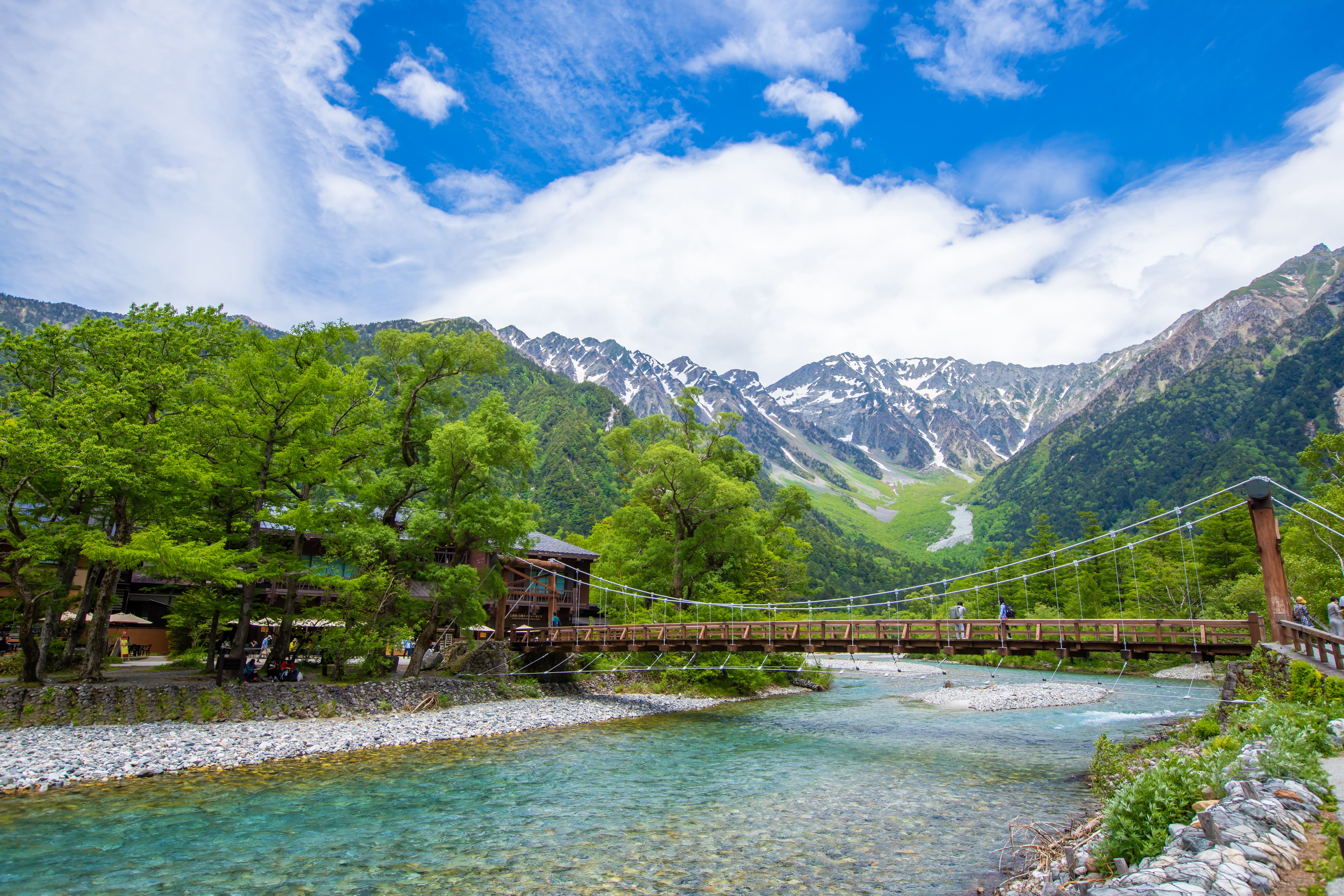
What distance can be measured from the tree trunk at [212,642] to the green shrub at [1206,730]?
2426cm

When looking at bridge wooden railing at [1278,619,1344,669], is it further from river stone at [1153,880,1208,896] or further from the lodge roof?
the lodge roof

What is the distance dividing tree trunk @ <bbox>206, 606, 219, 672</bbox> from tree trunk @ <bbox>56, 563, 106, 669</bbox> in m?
2.93

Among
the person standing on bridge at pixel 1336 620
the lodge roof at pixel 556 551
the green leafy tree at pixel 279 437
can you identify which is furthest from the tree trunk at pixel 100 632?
the person standing on bridge at pixel 1336 620

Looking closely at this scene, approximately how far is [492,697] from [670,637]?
21.6 feet

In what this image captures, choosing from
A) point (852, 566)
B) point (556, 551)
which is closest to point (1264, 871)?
point (556, 551)

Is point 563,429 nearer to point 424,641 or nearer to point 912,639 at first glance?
point 424,641

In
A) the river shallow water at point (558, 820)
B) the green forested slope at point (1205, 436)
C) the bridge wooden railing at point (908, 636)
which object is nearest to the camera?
the river shallow water at point (558, 820)

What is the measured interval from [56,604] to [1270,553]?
2768 cm

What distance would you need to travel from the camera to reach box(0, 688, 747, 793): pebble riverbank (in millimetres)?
12242

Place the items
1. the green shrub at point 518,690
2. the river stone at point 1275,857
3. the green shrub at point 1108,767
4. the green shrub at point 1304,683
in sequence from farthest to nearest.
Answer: the green shrub at point 518,690
the green shrub at point 1108,767
the green shrub at point 1304,683
the river stone at point 1275,857

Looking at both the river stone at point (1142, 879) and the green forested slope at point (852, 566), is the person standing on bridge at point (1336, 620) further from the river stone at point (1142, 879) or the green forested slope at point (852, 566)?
the green forested slope at point (852, 566)

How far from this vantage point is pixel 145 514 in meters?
18.0

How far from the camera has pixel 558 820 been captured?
10.9m

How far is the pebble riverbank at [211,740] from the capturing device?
1224 centimetres
